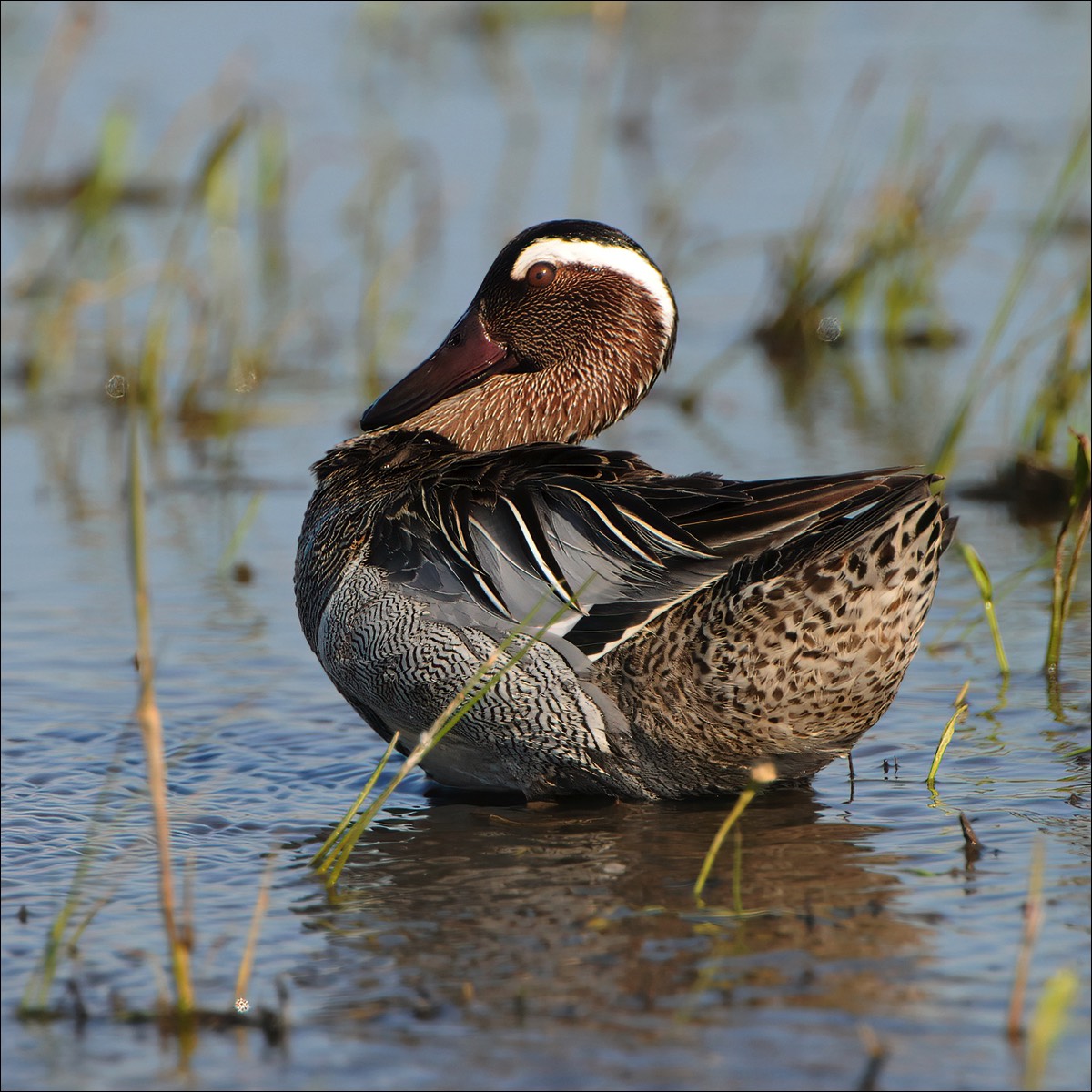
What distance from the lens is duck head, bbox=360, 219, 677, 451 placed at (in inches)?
215

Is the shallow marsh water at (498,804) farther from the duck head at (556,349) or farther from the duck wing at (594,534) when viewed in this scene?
the duck head at (556,349)

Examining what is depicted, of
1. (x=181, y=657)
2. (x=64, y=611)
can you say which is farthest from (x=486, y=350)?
(x=64, y=611)

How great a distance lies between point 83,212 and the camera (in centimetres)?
859

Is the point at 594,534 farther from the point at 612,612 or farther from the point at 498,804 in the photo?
the point at 498,804

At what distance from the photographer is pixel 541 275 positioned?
5.48 metres

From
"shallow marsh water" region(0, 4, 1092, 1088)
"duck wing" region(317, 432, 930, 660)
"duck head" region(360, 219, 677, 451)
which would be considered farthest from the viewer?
"duck head" region(360, 219, 677, 451)

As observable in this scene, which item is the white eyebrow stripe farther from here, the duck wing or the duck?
the duck wing

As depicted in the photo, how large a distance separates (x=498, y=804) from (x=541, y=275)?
155cm

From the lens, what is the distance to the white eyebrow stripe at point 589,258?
5457 mm

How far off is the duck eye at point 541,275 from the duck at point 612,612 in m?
0.67

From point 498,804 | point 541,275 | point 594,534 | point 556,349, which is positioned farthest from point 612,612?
point 541,275

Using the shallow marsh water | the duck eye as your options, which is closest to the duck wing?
the shallow marsh water

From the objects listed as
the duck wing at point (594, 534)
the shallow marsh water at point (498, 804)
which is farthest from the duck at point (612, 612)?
the shallow marsh water at point (498, 804)

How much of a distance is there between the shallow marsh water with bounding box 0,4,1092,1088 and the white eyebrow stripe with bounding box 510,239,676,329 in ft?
4.64
